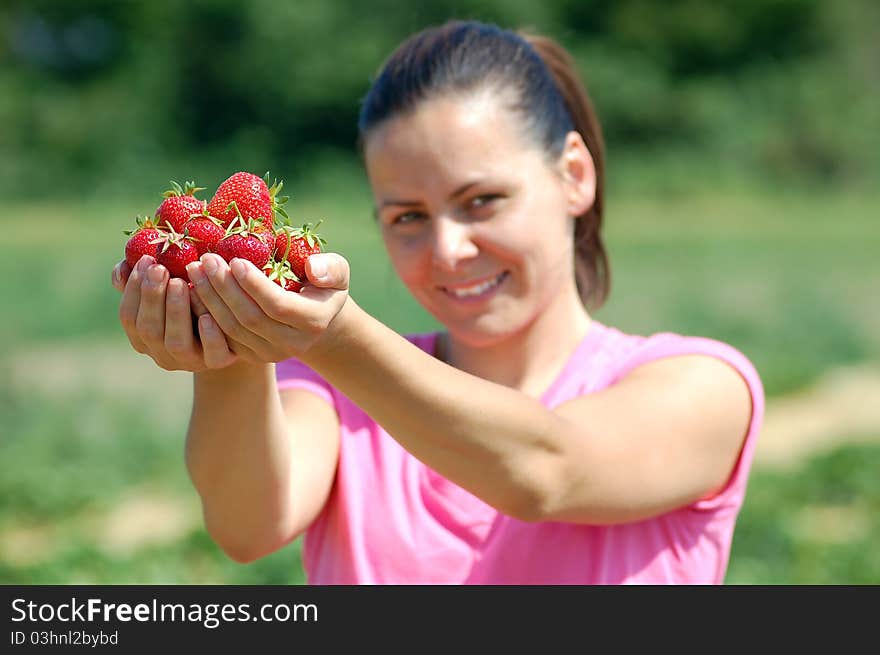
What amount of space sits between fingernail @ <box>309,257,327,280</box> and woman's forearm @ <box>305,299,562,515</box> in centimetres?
11

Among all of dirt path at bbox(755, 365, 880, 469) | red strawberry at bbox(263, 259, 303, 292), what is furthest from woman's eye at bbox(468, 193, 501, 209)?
dirt path at bbox(755, 365, 880, 469)

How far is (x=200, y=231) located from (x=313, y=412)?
75 centimetres

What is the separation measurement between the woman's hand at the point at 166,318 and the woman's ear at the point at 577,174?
41.5 inches

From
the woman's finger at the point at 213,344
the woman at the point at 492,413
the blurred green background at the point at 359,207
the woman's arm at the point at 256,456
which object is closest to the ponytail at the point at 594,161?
the woman at the point at 492,413

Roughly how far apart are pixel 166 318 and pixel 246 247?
0.15 metres

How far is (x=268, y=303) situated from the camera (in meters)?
1.65

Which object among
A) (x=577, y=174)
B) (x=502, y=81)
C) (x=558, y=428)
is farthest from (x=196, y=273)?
(x=577, y=174)

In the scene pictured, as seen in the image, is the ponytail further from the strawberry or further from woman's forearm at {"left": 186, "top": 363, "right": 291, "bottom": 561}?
the strawberry

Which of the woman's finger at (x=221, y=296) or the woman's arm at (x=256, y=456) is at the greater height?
the woman's arm at (x=256, y=456)

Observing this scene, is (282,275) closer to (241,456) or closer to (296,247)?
(296,247)

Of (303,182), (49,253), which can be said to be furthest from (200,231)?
(303,182)

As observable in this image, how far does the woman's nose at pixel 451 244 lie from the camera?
93.7 inches

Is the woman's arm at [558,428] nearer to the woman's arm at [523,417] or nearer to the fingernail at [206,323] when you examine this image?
the woman's arm at [523,417]

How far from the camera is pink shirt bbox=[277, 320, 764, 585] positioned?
2342mm
